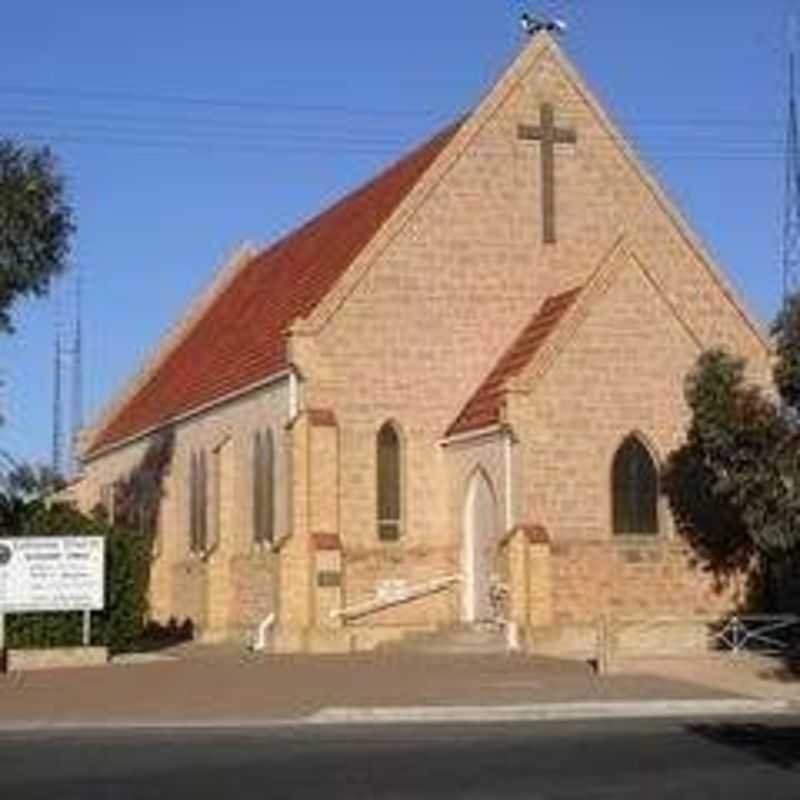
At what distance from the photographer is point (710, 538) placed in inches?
1581

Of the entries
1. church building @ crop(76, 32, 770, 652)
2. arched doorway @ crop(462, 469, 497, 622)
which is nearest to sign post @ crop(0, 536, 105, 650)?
church building @ crop(76, 32, 770, 652)

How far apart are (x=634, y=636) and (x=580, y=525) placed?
3059 millimetres

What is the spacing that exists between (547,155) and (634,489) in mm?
8102

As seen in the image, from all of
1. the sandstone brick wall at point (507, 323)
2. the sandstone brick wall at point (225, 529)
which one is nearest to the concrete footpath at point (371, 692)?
the sandstone brick wall at point (507, 323)

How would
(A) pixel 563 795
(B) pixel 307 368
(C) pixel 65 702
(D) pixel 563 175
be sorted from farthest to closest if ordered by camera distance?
(D) pixel 563 175 < (B) pixel 307 368 < (C) pixel 65 702 < (A) pixel 563 795

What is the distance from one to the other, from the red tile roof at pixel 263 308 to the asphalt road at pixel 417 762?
2041cm

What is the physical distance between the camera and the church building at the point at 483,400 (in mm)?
38625

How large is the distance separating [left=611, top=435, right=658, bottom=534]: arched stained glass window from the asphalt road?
52.6ft

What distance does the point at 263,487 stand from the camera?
143 feet

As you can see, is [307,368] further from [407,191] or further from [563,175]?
[563,175]

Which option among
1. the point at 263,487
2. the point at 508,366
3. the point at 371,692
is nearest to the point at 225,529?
the point at 263,487

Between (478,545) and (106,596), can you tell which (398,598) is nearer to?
(478,545)

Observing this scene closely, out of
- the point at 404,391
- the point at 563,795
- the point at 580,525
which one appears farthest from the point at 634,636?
the point at 563,795

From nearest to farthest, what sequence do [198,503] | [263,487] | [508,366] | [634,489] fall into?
[634,489] < [508,366] < [263,487] < [198,503]
